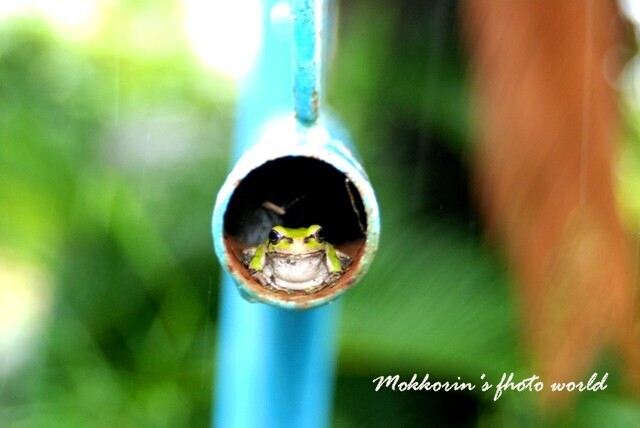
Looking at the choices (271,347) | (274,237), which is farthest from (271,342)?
(274,237)

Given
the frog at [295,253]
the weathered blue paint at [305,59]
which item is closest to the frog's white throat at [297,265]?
the frog at [295,253]

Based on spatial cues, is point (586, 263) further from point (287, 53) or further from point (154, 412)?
point (154, 412)

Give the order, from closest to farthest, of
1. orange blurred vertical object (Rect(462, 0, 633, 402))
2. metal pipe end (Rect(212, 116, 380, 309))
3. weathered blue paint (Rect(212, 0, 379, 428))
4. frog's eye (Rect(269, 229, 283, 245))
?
metal pipe end (Rect(212, 116, 380, 309)) < weathered blue paint (Rect(212, 0, 379, 428)) < frog's eye (Rect(269, 229, 283, 245)) < orange blurred vertical object (Rect(462, 0, 633, 402))

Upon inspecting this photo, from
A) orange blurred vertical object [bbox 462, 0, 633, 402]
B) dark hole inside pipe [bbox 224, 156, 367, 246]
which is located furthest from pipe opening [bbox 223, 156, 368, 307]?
orange blurred vertical object [bbox 462, 0, 633, 402]

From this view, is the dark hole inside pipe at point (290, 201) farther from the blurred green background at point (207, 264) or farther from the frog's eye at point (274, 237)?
the blurred green background at point (207, 264)

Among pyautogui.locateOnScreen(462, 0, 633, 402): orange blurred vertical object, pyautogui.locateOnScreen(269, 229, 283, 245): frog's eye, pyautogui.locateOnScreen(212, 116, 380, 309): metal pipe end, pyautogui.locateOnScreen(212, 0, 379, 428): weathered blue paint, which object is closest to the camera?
pyautogui.locateOnScreen(212, 116, 380, 309): metal pipe end

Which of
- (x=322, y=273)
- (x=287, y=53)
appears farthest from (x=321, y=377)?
(x=287, y=53)

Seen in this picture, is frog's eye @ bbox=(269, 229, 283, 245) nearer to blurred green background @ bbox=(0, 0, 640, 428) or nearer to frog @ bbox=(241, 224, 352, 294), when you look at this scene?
frog @ bbox=(241, 224, 352, 294)
